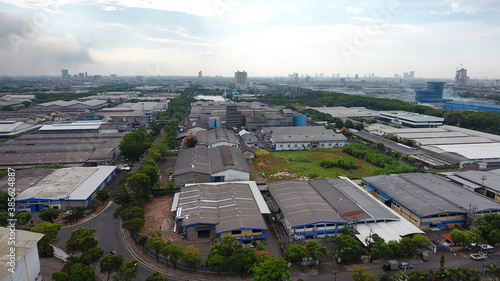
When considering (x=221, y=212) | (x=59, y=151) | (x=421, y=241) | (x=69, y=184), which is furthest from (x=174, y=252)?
(x=59, y=151)

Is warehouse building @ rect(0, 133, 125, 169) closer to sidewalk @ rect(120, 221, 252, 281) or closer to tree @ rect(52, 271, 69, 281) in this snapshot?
sidewalk @ rect(120, 221, 252, 281)

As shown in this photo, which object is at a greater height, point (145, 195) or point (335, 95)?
point (335, 95)

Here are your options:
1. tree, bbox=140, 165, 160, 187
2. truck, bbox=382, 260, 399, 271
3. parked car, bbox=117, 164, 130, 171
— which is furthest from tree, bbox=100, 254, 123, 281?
parked car, bbox=117, 164, 130, 171

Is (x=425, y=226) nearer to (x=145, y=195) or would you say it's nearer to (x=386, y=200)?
(x=386, y=200)

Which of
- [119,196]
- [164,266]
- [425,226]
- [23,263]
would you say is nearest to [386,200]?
[425,226]

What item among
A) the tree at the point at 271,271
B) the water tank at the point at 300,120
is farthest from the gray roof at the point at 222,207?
the water tank at the point at 300,120

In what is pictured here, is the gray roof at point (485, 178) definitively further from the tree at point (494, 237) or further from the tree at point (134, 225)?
the tree at point (134, 225)

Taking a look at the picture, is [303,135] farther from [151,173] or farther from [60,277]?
[60,277]
